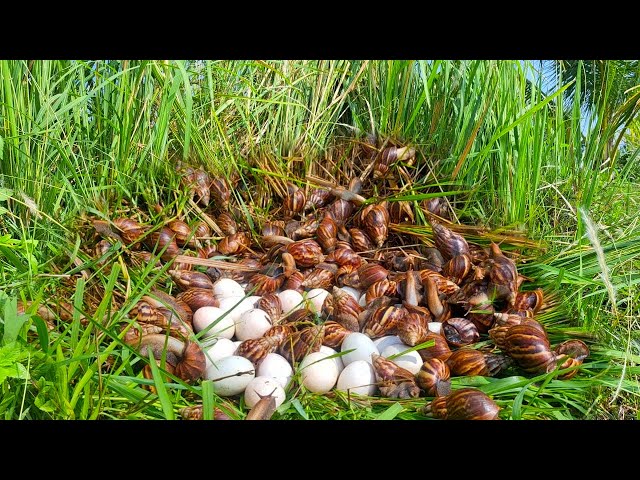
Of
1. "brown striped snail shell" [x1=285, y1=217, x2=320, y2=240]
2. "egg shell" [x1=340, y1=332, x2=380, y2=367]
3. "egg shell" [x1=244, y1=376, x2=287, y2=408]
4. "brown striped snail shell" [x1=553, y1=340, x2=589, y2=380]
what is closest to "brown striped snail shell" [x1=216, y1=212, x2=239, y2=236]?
"brown striped snail shell" [x1=285, y1=217, x2=320, y2=240]

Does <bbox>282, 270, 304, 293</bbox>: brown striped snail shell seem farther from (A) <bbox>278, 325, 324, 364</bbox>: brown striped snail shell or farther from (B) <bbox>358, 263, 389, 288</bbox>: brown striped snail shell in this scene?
(A) <bbox>278, 325, 324, 364</bbox>: brown striped snail shell

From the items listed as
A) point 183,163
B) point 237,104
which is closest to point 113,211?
point 183,163


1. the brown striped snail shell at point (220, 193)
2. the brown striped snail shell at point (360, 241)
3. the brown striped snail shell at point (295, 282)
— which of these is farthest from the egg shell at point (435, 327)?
the brown striped snail shell at point (220, 193)

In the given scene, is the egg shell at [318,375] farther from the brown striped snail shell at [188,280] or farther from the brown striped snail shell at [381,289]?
the brown striped snail shell at [188,280]

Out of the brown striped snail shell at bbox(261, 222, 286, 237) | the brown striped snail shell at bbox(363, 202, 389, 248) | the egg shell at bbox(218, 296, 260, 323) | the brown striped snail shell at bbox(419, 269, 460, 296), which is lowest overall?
the egg shell at bbox(218, 296, 260, 323)

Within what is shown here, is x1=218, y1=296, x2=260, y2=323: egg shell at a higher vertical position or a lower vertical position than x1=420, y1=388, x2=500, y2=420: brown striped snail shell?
higher

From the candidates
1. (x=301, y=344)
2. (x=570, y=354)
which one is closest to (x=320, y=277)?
(x=301, y=344)
